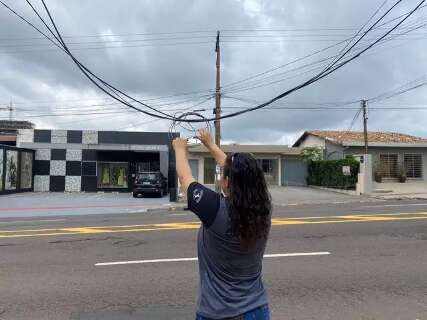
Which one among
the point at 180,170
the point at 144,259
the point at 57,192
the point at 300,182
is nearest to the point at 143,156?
the point at 57,192

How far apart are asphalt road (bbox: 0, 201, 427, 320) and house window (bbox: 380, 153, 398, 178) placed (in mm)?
25095

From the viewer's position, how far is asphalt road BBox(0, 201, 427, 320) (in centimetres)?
629

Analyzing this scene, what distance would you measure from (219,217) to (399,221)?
12.6m

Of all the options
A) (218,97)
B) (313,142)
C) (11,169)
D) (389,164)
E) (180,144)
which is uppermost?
(218,97)

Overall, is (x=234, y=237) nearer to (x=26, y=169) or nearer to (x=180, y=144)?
(x=180, y=144)

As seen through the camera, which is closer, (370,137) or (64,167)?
(64,167)

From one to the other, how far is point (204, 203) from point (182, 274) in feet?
17.3

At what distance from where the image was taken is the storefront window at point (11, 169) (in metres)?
34.0

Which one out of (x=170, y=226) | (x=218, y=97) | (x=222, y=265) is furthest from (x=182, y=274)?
(x=218, y=97)

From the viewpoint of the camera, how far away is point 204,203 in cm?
293

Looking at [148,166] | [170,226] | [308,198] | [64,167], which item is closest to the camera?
[170,226]

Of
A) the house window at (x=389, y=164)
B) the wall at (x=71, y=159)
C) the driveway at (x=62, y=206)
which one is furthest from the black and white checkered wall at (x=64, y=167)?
the house window at (x=389, y=164)

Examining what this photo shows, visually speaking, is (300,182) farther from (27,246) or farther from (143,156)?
(27,246)

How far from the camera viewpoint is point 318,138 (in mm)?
43719
